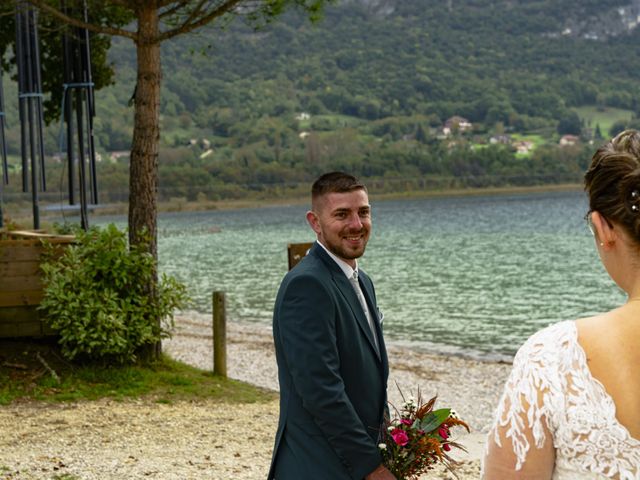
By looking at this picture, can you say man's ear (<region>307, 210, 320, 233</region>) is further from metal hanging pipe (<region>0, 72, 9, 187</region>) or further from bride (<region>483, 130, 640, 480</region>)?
metal hanging pipe (<region>0, 72, 9, 187</region>)

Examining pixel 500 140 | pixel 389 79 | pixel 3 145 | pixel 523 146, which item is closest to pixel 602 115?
pixel 500 140

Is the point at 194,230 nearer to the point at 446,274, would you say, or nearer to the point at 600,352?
the point at 446,274

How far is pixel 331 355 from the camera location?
3.66 meters

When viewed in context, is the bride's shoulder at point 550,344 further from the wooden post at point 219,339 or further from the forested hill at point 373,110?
the forested hill at point 373,110

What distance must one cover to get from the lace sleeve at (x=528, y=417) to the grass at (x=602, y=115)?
17416 centimetres

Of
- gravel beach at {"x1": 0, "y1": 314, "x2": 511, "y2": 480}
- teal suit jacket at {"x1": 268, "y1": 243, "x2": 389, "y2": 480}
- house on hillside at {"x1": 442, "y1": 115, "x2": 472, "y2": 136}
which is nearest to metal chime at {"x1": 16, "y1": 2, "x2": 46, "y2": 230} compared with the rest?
gravel beach at {"x1": 0, "y1": 314, "x2": 511, "y2": 480}

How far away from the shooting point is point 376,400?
3912 mm

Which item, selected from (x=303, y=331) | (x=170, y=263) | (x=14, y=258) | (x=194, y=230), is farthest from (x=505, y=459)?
(x=194, y=230)

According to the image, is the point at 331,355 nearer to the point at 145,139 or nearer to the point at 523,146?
the point at 145,139

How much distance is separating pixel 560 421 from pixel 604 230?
38 centimetres

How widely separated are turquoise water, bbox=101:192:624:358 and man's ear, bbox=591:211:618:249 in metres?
19.0

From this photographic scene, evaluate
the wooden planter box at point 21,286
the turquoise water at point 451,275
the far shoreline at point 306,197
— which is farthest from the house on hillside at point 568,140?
the wooden planter box at point 21,286

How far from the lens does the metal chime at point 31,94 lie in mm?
15760

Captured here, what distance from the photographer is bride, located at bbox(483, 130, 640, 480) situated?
188 centimetres
